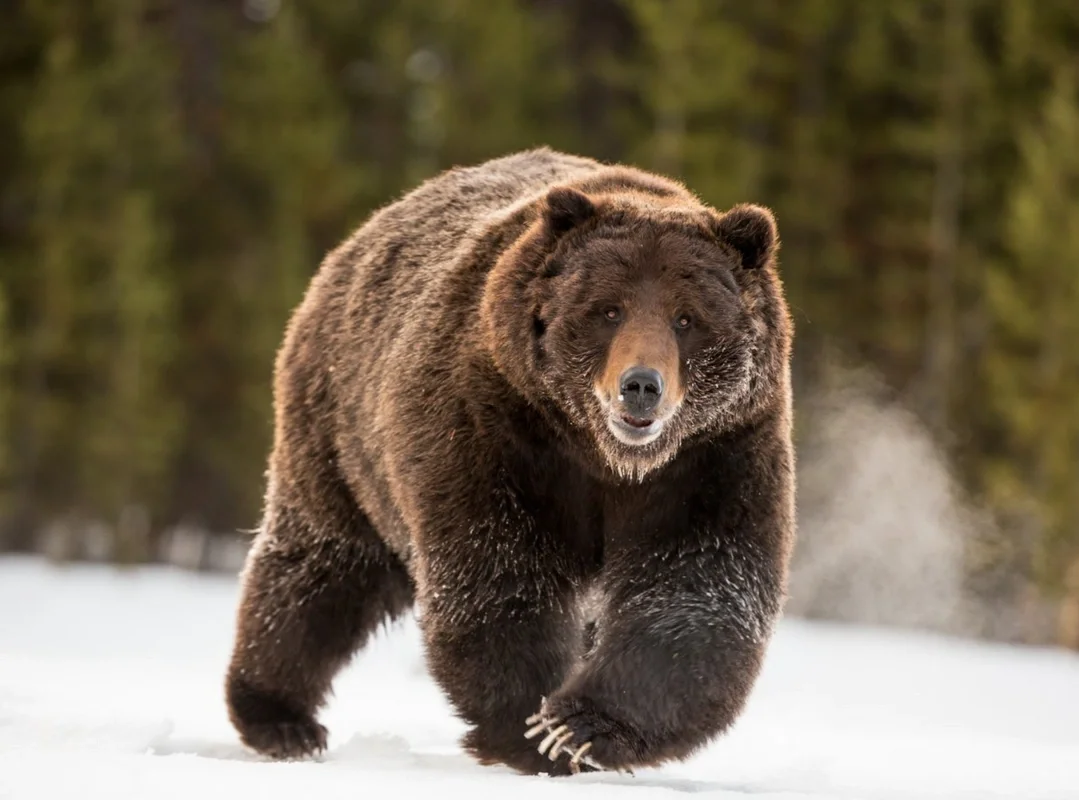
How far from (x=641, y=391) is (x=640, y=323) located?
0.90 ft

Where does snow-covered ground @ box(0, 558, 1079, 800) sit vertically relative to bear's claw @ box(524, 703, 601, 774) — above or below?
below

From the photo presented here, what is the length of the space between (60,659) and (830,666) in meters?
6.59

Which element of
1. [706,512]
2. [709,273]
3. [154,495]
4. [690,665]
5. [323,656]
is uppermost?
[709,273]

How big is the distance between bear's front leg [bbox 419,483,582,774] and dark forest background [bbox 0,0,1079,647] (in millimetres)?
14569

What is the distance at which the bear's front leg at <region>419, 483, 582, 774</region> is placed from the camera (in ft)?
18.2

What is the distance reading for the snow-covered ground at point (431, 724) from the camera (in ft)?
15.5

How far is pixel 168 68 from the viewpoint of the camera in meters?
25.8

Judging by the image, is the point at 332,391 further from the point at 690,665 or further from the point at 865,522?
the point at 865,522

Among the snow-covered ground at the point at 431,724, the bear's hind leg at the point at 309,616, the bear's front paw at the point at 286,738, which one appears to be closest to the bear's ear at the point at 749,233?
the snow-covered ground at the point at 431,724

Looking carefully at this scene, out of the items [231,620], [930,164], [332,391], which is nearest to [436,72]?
[930,164]

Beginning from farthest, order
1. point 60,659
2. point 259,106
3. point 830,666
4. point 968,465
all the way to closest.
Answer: point 259,106
point 968,465
point 830,666
point 60,659

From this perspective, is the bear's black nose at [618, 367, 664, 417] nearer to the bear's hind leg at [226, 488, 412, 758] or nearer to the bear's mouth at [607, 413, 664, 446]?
the bear's mouth at [607, 413, 664, 446]

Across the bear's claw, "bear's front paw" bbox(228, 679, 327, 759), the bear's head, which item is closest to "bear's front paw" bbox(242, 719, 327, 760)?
"bear's front paw" bbox(228, 679, 327, 759)

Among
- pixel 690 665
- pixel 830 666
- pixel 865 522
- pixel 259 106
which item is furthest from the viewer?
pixel 259 106
